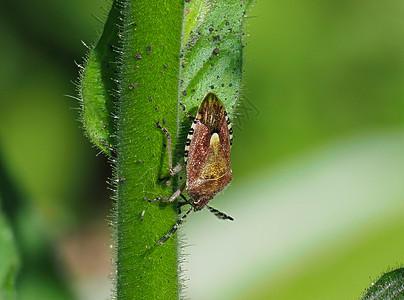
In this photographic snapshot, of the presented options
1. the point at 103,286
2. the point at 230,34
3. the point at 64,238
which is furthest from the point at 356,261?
the point at 230,34

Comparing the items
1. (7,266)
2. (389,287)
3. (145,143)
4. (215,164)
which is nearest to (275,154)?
(215,164)

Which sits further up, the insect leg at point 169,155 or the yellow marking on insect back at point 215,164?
the yellow marking on insect back at point 215,164

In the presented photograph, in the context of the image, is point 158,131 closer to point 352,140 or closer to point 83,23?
point 83,23

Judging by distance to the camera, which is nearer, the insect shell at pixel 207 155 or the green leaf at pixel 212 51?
the green leaf at pixel 212 51

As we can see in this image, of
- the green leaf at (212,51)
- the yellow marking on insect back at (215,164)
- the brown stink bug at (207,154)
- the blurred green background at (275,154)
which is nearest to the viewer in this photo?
the green leaf at (212,51)

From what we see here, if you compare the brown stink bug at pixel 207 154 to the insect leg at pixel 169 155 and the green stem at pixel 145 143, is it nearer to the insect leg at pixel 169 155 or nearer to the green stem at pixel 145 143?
the insect leg at pixel 169 155

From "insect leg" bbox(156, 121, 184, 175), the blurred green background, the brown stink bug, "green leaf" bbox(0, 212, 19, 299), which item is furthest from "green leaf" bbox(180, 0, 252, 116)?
the blurred green background

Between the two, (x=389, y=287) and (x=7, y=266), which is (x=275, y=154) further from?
(x=389, y=287)

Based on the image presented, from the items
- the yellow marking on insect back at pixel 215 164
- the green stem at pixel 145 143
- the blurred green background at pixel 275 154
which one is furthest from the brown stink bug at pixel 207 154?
the blurred green background at pixel 275 154
